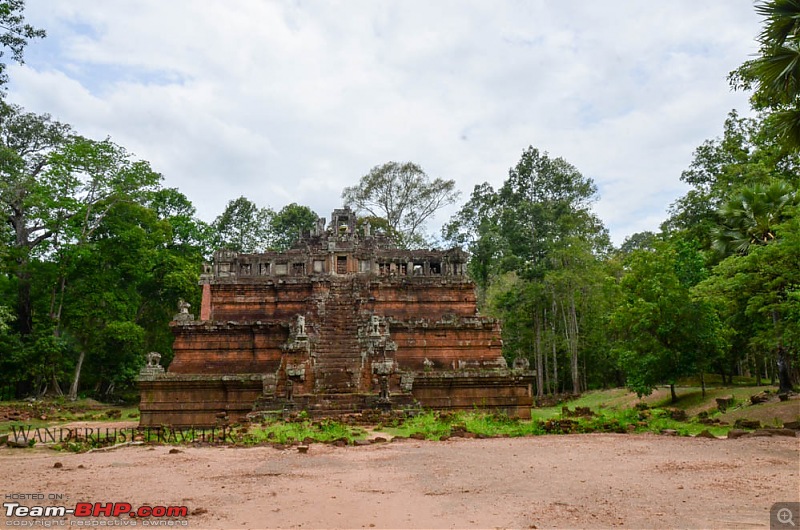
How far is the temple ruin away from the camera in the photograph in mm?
18141

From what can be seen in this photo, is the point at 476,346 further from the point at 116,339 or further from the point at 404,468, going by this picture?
the point at 116,339

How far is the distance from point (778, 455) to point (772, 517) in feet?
15.1

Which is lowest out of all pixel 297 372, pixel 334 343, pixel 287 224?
pixel 297 372

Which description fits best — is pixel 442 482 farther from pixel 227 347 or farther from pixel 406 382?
pixel 227 347

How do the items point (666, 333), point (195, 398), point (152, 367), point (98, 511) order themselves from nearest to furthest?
point (98, 511) → point (195, 398) → point (152, 367) → point (666, 333)

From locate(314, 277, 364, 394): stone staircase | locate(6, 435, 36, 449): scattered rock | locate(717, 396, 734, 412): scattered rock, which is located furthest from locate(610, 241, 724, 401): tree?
locate(6, 435, 36, 449): scattered rock

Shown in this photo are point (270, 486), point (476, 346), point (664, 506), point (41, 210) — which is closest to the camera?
point (664, 506)

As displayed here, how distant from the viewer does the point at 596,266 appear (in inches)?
1425

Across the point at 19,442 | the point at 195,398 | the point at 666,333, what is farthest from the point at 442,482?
the point at 666,333

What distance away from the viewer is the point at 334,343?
810 inches

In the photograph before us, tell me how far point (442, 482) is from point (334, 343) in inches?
511

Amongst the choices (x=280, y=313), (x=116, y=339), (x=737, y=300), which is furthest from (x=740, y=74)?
(x=116, y=339)

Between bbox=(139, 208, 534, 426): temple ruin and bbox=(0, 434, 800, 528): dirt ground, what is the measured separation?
6426 mm

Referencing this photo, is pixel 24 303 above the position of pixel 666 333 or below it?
above
